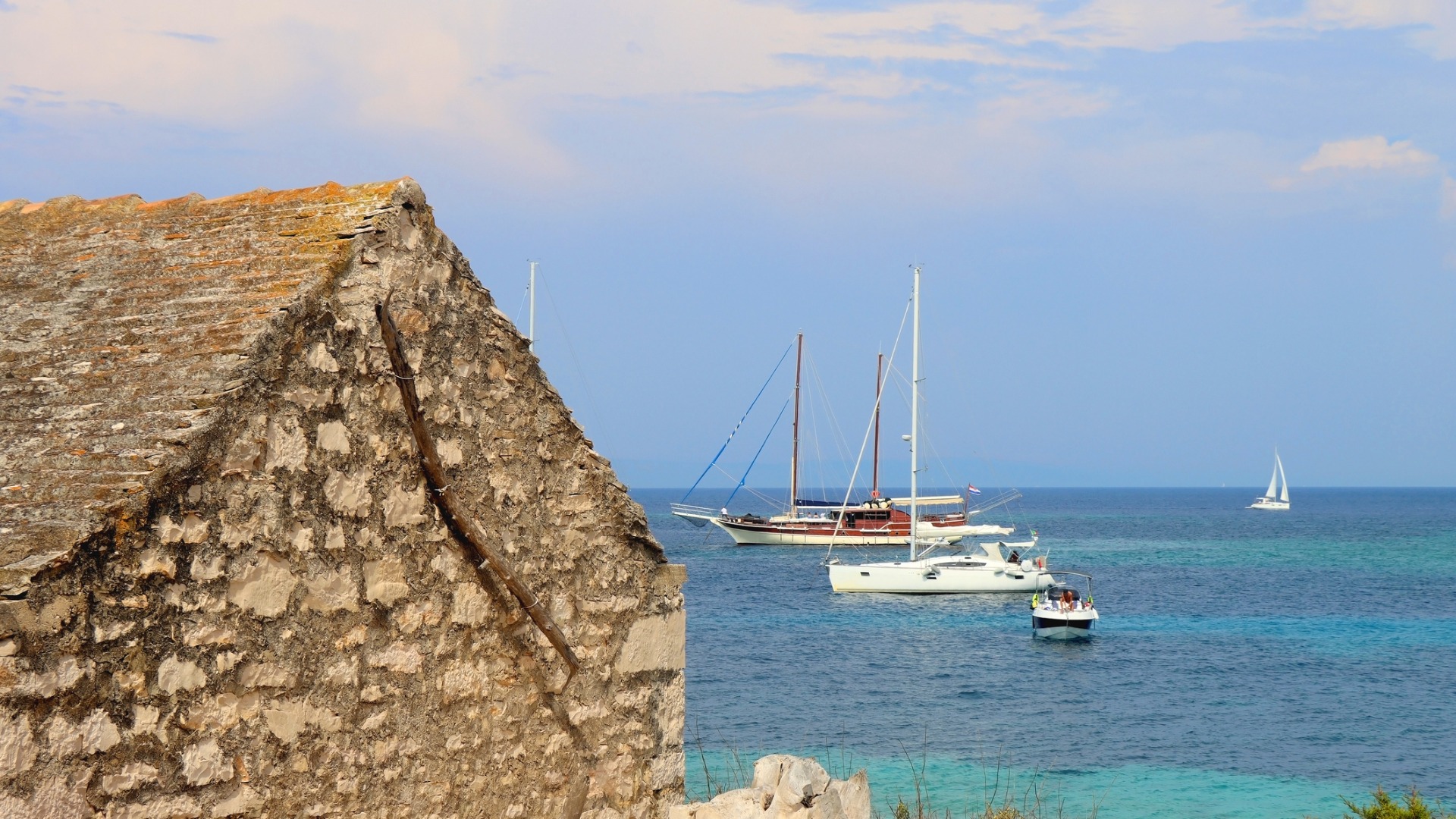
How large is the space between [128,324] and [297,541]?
114 cm

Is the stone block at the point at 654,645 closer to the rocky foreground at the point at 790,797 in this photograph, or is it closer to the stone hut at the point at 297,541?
the stone hut at the point at 297,541

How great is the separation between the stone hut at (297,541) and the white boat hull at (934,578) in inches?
1711

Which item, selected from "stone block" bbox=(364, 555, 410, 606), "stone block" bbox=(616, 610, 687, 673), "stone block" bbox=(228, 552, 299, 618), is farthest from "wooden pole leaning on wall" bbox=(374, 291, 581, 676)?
"stone block" bbox=(228, 552, 299, 618)

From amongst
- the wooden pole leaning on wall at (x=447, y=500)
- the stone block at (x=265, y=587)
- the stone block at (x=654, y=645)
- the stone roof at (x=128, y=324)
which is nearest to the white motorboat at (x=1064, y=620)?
the stone block at (x=654, y=645)

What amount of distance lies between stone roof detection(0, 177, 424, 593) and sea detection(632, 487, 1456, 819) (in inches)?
301

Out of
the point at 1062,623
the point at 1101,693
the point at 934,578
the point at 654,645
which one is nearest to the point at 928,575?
the point at 934,578

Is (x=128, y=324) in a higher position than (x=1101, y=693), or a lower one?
higher

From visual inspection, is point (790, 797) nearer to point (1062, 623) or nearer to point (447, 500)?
point (447, 500)

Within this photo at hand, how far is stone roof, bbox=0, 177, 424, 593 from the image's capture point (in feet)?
12.3

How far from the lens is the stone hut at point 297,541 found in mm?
3617

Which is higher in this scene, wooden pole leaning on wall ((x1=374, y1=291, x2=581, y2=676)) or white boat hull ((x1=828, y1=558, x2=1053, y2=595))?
wooden pole leaning on wall ((x1=374, y1=291, x2=581, y2=676))

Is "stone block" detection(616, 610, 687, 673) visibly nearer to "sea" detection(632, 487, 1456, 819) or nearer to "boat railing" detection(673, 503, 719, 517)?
"sea" detection(632, 487, 1456, 819)

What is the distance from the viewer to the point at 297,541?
4211mm

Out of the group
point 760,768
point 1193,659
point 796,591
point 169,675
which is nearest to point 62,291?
point 169,675
